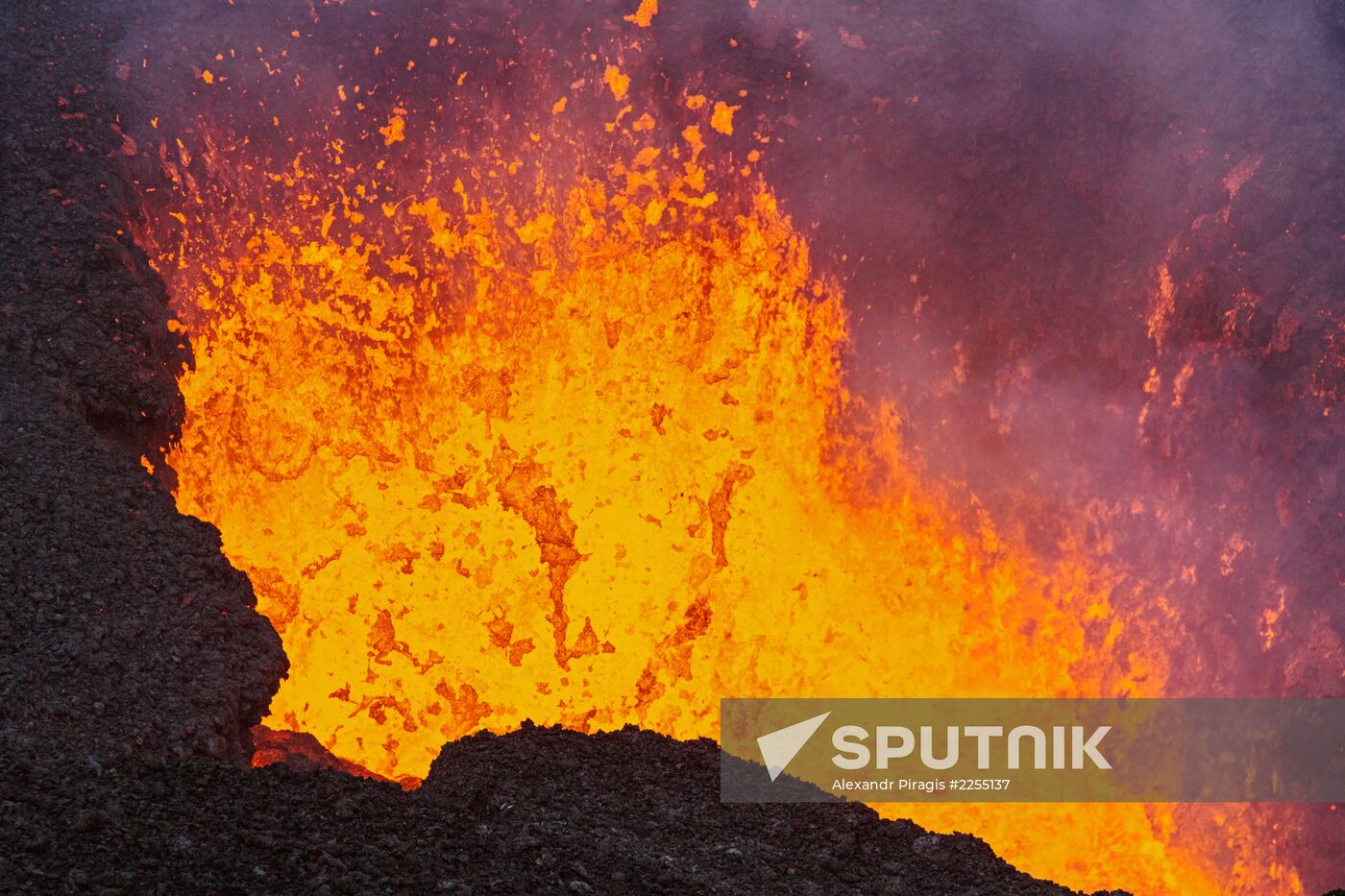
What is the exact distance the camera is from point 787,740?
11773mm

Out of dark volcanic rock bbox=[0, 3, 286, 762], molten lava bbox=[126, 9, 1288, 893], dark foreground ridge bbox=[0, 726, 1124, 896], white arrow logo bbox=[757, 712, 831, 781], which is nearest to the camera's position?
dark foreground ridge bbox=[0, 726, 1124, 896]

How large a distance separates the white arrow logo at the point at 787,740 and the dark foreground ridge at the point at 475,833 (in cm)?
416

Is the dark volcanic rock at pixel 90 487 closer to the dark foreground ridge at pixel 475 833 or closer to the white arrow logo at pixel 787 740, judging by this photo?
the dark foreground ridge at pixel 475 833

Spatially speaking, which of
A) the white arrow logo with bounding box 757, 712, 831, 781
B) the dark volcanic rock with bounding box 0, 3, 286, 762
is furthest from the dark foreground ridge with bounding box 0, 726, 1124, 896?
the white arrow logo with bounding box 757, 712, 831, 781

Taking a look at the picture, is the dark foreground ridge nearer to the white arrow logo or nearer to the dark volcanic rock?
the dark volcanic rock

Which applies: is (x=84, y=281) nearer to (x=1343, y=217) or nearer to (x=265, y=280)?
(x=265, y=280)

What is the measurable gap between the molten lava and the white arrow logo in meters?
0.45

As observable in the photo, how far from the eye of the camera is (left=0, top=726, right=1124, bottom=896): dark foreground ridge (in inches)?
205

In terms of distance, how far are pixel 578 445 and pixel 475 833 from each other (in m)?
5.68

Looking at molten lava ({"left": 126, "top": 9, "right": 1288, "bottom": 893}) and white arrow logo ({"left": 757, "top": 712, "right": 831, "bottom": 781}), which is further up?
molten lava ({"left": 126, "top": 9, "right": 1288, "bottom": 893})

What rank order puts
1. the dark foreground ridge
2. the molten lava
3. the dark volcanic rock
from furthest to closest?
the molten lava
the dark volcanic rock
the dark foreground ridge

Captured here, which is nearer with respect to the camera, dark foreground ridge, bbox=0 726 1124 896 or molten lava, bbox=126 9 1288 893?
dark foreground ridge, bbox=0 726 1124 896

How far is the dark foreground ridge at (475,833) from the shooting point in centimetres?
520

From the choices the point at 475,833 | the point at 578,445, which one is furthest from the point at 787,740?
the point at 475,833
